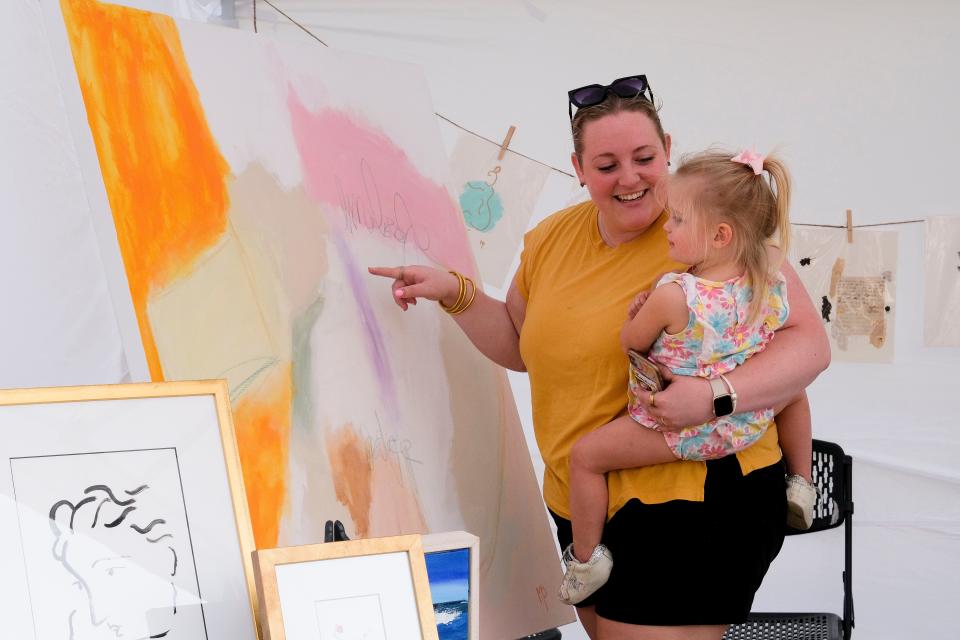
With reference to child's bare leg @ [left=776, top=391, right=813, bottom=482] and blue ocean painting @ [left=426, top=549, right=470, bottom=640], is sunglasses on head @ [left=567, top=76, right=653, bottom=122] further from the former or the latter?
blue ocean painting @ [left=426, top=549, right=470, bottom=640]

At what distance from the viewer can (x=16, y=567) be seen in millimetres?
820

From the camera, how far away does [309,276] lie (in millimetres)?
1432

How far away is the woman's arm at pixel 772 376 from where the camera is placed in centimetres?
144

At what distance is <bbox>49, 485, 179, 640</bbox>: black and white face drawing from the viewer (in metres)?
0.84

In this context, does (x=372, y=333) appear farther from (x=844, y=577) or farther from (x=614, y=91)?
(x=844, y=577)

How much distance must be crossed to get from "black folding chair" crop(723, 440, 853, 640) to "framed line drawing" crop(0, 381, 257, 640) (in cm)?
152

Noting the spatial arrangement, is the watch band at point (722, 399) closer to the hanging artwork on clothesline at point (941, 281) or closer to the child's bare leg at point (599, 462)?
the child's bare leg at point (599, 462)

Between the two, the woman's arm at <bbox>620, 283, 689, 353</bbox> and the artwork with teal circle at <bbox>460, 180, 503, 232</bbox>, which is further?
the artwork with teal circle at <bbox>460, 180, 503, 232</bbox>

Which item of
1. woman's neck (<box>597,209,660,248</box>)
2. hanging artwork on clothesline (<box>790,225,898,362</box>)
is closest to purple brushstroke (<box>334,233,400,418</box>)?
woman's neck (<box>597,209,660,248</box>)

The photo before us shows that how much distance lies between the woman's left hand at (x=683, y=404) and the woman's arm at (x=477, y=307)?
0.37m

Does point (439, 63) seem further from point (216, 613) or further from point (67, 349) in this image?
point (216, 613)

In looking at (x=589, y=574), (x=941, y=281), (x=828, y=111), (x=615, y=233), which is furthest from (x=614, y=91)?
(x=941, y=281)

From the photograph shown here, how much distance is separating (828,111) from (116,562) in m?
2.52

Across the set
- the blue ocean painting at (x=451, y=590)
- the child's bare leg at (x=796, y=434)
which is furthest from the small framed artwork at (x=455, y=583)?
the child's bare leg at (x=796, y=434)
